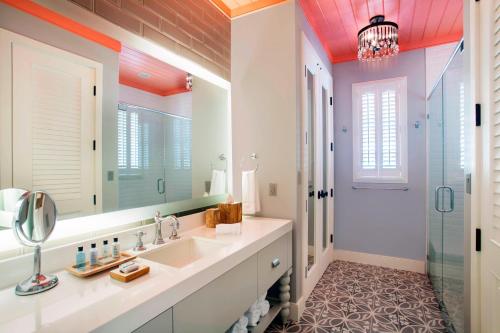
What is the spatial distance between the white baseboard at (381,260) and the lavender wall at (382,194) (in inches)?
1.9

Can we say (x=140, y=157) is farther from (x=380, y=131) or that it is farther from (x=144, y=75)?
(x=380, y=131)

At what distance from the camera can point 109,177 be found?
4.34 ft

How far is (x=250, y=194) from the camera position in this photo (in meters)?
2.08

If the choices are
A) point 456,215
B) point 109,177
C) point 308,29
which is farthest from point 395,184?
point 109,177

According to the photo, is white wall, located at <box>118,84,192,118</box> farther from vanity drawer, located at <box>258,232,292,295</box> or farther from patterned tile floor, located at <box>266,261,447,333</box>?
patterned tile floor, located at <box>266,261,447,333</box>

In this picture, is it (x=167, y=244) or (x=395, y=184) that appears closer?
(x=167, y=244)

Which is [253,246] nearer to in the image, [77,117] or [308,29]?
[77,117]

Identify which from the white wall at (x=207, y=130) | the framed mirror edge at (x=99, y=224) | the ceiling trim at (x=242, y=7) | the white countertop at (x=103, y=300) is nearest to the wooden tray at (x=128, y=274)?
the white countertop at (x=103, y=300)

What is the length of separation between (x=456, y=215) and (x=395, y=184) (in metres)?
1.36

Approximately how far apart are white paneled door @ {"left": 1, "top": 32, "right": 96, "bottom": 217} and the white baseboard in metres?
3.00

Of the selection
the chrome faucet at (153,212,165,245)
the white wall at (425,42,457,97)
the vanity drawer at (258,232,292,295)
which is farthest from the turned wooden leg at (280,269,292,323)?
the white wall at (425,42,457,97)

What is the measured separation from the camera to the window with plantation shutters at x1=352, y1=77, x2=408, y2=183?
303 cm

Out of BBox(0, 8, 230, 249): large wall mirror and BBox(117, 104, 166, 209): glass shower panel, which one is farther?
BBox(117, 104, 166, 209): glass shower panel

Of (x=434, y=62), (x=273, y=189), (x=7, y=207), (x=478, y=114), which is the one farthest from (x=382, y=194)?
(x=7, y=207)
